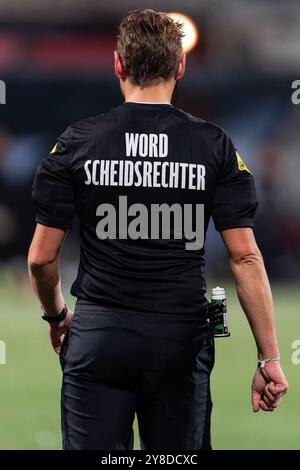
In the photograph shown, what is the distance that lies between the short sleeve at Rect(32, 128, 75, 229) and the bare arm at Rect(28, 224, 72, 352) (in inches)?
2.0

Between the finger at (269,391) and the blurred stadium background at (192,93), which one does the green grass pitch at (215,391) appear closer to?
the finger at (269,391)

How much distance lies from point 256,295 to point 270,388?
0.37m

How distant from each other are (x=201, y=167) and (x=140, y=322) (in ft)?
2.01

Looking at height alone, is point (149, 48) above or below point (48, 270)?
above

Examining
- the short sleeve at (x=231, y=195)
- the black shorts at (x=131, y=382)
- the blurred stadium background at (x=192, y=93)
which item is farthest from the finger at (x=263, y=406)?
the blurred stadium background at (x=192, y=93)

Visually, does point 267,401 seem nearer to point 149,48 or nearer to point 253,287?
point 253,287

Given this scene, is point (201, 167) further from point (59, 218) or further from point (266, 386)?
point (266, 386)

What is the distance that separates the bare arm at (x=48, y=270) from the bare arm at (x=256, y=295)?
2.16ft

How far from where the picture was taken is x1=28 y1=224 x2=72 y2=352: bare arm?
12.6ft

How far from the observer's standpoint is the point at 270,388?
3.97 metres
